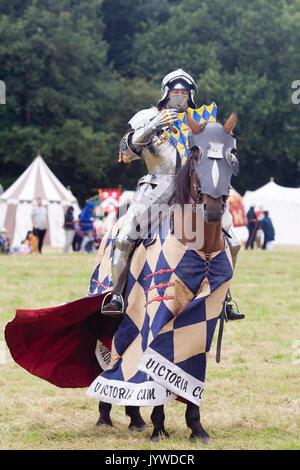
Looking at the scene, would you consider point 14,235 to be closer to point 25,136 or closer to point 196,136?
point 25,136

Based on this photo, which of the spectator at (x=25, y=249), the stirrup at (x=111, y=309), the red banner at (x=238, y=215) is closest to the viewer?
the stirrup at (x=111, y=309)

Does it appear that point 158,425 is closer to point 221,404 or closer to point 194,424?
point 194,424

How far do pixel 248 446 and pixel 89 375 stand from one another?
5.88 ft

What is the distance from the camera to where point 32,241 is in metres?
27.4

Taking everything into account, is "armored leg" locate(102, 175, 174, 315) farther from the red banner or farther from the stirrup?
the red banner

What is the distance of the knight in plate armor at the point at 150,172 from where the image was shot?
6.28 metres

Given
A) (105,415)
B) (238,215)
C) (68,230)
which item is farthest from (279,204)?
(105,415)

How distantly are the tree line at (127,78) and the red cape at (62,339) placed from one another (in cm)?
3990

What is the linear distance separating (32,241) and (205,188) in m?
22.5

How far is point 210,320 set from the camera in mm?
5848

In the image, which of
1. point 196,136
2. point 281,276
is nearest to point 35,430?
point 196,136

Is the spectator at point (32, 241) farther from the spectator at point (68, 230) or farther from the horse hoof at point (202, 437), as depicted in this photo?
A: the horse hoof at point (202, 437)

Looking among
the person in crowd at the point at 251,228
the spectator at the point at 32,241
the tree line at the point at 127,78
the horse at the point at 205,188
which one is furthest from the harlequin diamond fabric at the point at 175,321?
the tree line at the point at 127,78

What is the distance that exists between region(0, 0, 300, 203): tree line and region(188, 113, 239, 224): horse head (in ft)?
135
